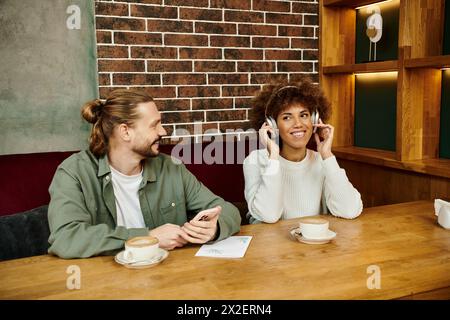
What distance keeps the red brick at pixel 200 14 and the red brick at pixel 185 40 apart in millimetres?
113

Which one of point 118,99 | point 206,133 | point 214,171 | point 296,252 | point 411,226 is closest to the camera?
point 296,252

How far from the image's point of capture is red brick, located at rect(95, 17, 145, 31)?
256 cm

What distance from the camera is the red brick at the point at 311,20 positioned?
3.18m

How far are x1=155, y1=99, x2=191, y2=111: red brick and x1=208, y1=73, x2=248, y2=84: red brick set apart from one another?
214 millimetres

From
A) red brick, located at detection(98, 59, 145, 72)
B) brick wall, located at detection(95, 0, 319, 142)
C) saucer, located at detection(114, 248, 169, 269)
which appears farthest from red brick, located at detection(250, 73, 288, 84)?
saucer, located at detection(114, 248, 169, 269)

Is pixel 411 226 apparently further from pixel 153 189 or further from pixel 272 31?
pixel 272 31

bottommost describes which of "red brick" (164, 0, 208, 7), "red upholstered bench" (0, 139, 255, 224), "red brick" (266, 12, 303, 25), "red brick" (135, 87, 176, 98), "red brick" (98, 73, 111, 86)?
"red upholstered bench" (0, 139, 255, 224)

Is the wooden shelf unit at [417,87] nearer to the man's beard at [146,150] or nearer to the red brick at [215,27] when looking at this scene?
the red brick at [215,27]

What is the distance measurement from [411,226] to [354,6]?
201 cm

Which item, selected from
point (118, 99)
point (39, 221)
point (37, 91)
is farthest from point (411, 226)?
point (37, 91)

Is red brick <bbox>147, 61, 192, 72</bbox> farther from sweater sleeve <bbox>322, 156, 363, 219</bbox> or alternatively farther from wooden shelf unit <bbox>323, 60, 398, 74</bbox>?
sweater sleeve <bbox>322, 156, 363, 219</bbox>

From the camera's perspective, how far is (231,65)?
2.95 m

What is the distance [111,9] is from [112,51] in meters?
0.23

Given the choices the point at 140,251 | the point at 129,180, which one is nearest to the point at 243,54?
the point at 129,180
